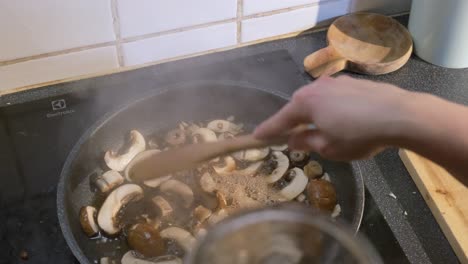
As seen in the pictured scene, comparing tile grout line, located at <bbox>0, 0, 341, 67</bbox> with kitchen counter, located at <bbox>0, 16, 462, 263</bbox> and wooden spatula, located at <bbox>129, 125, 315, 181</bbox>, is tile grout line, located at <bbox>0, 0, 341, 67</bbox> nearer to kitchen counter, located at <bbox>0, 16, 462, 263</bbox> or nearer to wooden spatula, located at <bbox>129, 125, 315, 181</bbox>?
kitchen counter, located at <bbox>0, 16, 462, 263</bbox>

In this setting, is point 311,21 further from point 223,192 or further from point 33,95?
point 33,95

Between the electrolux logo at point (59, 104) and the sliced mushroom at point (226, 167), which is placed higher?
the electrolux logo at point (59, 104)

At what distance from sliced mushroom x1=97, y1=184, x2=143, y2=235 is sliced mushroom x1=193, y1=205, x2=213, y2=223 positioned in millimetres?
90

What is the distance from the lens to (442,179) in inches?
33.1

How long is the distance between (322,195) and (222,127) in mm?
202

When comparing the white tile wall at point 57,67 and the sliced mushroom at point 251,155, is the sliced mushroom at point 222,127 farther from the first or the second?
the white tile wall at point 57,67

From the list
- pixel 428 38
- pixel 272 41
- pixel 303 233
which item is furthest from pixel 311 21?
pixel 303 233

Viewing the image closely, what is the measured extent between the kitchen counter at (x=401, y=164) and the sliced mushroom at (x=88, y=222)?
23 centimetres

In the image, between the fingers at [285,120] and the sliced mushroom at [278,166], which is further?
the sliced mushroom at [278,166]

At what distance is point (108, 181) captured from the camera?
2.86 ft

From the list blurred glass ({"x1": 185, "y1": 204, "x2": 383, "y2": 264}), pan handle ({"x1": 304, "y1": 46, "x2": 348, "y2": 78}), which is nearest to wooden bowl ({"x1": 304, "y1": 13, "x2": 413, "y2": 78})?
pan handle ({"x1": 304, "y1": 46, "x2": 348, "y2": 78})

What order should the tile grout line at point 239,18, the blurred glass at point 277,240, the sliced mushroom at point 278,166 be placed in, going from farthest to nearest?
the tile grout line at point 239,18, the sliced mushroom at point 278,166, the blurred glass at point 277,240

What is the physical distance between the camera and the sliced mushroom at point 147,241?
786 mm

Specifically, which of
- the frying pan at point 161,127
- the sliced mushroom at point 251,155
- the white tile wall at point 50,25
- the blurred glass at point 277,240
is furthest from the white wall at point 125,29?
the blurred glass at point 277,240
